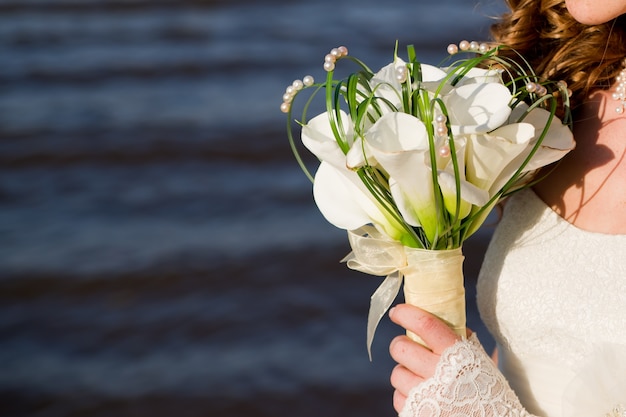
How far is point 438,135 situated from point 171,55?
556cm

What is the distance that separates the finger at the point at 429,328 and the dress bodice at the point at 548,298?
29cm

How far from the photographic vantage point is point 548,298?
71.9 inches

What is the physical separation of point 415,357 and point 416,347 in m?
0.02

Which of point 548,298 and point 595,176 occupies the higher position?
point 595,176

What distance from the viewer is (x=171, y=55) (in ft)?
21.9

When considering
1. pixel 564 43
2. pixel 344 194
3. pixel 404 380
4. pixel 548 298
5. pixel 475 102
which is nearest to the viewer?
pixel 475 102

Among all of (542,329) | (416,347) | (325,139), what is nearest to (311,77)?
(325,139)

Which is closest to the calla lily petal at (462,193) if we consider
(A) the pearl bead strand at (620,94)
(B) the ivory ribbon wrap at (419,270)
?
(B) the ivory ribbon wrap at (419,270)

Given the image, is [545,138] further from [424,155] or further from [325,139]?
[325,139]

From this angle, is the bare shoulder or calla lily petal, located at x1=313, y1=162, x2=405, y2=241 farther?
the bare shoulder

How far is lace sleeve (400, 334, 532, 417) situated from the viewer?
160 cm

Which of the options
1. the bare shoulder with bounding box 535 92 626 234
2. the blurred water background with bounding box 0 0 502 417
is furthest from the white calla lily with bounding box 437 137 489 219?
the blurred water background with bounding box 0 0 502 417

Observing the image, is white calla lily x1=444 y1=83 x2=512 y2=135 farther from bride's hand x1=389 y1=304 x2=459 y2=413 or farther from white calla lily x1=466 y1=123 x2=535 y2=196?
bride's hand x1=389 y1=304 x2=459 y2=413

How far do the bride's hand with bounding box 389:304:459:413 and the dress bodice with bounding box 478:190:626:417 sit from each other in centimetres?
30
